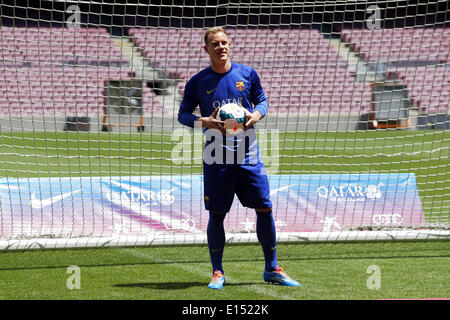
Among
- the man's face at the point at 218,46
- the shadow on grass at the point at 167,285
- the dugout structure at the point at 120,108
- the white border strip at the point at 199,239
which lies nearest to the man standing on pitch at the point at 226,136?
the man's face at the point at 218,46

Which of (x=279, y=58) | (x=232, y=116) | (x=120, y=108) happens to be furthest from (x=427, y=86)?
(x=232, y=116)

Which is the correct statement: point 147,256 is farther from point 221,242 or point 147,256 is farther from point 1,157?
point 1,157

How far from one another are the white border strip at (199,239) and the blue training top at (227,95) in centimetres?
163

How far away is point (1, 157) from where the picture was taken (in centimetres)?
1013

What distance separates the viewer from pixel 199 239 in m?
5.92

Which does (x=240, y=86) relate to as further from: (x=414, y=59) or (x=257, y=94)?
(x=414, y=59)

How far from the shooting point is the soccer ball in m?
4.27

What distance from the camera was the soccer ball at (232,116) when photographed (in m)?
4.27

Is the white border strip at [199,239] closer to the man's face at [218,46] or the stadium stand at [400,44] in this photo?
the stadium stand at [400,44]

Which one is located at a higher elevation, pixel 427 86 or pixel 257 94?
pixel 257 94

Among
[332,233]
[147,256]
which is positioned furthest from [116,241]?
[332,233]

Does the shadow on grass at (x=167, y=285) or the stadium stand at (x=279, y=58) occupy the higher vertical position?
the stadium stand at (x=279, y=58)

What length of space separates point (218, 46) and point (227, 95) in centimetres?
37

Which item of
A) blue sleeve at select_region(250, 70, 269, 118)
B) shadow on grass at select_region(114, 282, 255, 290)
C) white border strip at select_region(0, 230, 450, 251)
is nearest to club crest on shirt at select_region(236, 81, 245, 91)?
blue sleeve at select_region(250, 70, 269, 118)
